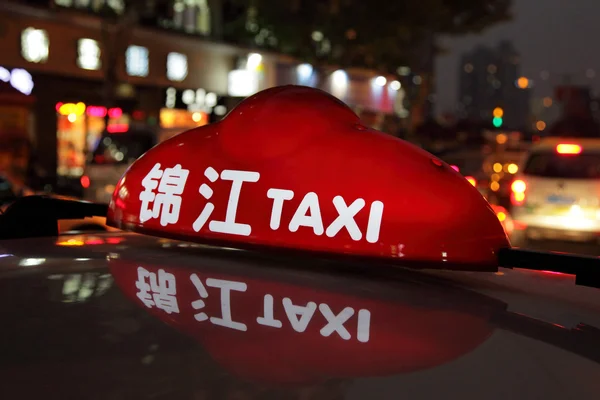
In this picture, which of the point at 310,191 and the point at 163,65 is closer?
the point at 310,191

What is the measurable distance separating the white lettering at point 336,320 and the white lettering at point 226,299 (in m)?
Result: 0.16

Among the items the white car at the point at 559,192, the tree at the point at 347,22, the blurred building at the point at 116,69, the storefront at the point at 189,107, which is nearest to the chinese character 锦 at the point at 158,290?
the white car at the point at 559,192

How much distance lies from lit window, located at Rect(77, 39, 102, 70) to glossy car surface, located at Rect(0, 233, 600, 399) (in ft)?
74.5

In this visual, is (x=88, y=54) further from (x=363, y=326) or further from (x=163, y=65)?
(x=363, y=326)

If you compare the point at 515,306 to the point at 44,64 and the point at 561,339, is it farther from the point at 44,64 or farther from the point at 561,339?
the point at 44,64

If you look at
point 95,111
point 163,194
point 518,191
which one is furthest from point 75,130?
point 163,194

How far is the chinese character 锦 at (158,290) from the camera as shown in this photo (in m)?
1.66

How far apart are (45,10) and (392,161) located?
21.9 metres

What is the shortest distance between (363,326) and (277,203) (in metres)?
0.65

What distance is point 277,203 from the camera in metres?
2.14

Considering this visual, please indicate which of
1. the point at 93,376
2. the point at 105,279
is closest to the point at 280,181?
the point at 105,279

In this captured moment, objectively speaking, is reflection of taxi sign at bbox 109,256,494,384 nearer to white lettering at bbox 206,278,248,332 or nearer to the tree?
white lettering at bbox 206,278,248,332

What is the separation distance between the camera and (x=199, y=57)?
29781mm

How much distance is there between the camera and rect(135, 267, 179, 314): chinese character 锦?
1.66 m
